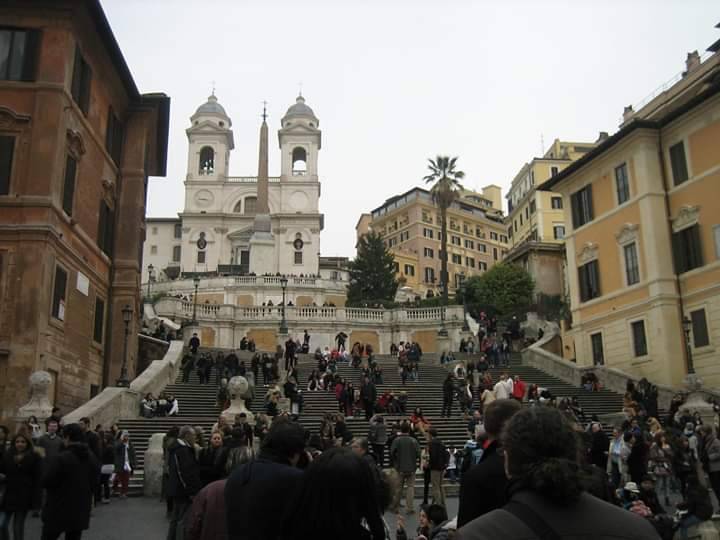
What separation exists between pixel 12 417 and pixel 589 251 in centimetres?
2451

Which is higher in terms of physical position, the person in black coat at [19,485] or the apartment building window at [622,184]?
the apartment building window at [622,184]

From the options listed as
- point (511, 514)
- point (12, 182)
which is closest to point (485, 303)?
point (12, 182)

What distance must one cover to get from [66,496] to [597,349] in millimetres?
28289

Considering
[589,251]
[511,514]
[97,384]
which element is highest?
[589,251]

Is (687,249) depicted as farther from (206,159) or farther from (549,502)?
(206,159)

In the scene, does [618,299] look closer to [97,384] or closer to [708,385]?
[708,385]

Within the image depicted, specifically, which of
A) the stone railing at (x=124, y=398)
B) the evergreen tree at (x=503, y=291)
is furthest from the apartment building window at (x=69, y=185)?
Answer: the evergreen tree at (x=503, y=291)

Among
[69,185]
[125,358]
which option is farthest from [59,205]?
[125,358]

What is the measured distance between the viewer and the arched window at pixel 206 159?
99.2 meters

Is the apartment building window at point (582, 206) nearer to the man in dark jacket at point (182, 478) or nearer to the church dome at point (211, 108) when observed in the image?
the man in dark jacket at point (182, 478)

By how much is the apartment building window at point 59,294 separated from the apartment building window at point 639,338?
21414mm

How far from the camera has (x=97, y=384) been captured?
24469mm

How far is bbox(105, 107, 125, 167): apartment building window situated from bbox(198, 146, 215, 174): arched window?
72331 mm

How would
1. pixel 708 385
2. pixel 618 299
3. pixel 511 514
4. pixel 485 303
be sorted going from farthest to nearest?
1. pixel 485 303
2. pixel 618 299
3. pixel 708 385
4. pixel 511 514
